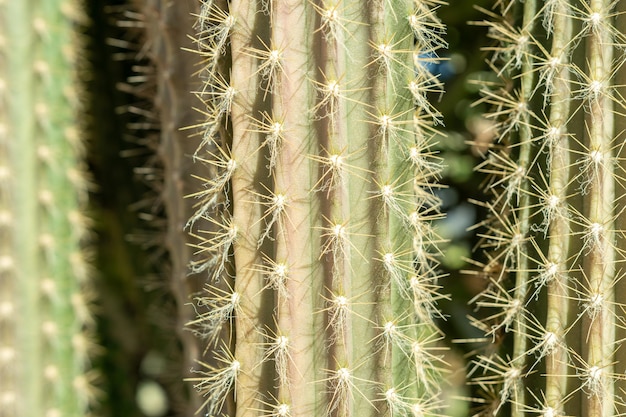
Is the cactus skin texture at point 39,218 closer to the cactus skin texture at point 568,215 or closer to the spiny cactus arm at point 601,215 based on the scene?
the cactus skin texture at point 568,215

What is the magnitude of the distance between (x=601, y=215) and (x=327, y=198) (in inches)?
16.9

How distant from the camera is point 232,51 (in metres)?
1.18

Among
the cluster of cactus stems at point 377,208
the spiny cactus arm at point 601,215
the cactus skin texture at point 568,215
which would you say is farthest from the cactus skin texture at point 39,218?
the spiny cactus arm at point 601,215

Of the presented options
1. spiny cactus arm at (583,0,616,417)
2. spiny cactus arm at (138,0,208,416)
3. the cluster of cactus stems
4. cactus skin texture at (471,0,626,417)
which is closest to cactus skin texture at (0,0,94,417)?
spiny cactus arm at (138,0,208,416)

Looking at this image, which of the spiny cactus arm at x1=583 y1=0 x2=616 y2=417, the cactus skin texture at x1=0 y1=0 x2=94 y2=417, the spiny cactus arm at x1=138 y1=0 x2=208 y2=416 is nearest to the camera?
the spiny cactus arm at x1=583 y1=0 x2=616 y2=417

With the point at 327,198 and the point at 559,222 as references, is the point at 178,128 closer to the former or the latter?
the point at 327,198

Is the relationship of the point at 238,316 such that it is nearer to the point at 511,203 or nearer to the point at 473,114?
the point at 511,203

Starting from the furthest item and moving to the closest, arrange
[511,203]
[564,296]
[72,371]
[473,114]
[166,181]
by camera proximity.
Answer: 1. [473,114]
2. [72,371]
3. [166,181]
4. [511,203]
5. [564,296]

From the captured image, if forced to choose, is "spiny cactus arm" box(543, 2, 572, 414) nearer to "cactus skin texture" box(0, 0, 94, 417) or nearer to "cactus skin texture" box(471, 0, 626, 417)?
"cactus skin texture" box(471, 0, 626, 417)

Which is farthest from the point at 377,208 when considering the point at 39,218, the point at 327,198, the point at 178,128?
the point at 39,218

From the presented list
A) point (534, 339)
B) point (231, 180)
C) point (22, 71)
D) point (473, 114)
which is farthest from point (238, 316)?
point (473, 114)

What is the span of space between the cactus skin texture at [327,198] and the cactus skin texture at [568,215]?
0.17 meters

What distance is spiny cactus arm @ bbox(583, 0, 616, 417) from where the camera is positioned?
A: 43.1 inches

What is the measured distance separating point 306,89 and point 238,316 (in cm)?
40
